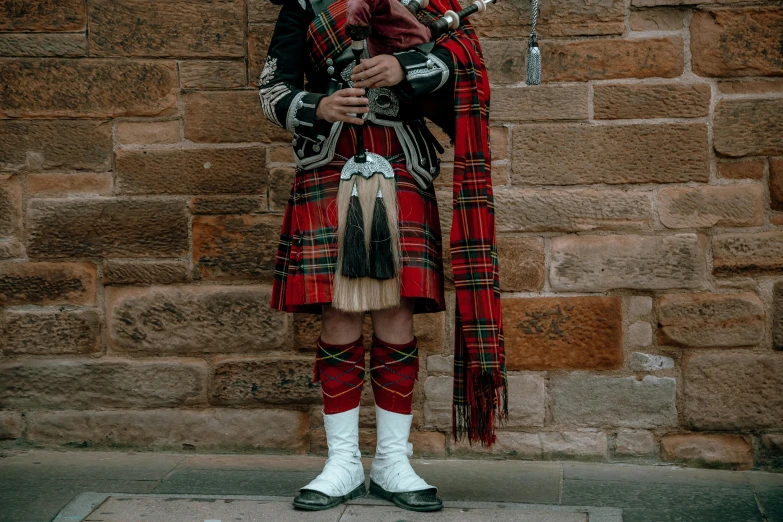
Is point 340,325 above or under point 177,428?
above

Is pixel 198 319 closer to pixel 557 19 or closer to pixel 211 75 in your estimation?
pixel 211 75

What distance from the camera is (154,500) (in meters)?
3.27

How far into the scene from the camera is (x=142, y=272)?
3906 mm

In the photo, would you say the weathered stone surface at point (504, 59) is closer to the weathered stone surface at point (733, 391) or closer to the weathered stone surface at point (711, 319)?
the weathered stone surface at point (711, 319)

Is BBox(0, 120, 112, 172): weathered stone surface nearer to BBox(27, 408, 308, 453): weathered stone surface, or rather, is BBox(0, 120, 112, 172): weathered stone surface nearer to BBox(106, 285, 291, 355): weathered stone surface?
BBox(106, 285, 291, 355): weathered stone surface

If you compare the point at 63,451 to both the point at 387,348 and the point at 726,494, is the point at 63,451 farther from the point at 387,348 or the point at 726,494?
the point at 726,494

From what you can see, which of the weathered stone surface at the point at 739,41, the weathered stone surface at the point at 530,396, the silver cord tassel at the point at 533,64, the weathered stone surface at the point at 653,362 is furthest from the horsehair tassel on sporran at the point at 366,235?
the weathered stone surface at the point at 739,41

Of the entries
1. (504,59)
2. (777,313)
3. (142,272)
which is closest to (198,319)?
(142,272)

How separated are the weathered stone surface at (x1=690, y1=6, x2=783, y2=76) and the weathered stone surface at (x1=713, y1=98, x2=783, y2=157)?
0.37 ft

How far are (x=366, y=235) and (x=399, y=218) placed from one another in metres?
0.13

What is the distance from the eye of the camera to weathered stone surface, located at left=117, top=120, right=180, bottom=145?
3.88m

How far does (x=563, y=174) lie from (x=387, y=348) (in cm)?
108

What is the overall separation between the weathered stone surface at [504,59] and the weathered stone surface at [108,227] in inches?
49.1

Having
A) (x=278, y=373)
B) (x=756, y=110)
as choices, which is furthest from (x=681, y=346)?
(x=278, y=373)
